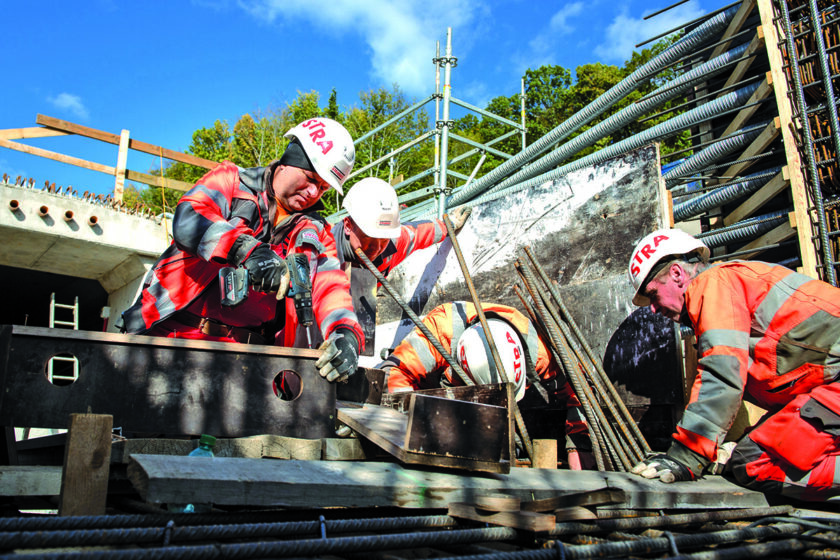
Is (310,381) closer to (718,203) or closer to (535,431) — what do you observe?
(535,431)

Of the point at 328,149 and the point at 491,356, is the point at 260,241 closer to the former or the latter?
the point at 328,149

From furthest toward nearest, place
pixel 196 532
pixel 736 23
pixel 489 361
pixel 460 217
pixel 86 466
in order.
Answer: pixel 460 217 < pixel 736 23 < pixel 489 361 < pixel 86 466 < pixel 196 532

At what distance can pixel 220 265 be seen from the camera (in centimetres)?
405

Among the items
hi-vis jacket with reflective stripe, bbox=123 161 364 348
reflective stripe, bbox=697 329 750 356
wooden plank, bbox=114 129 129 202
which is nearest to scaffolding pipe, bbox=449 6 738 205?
hi-vis jacket with reflective stripe, bbox=123 161 364 348

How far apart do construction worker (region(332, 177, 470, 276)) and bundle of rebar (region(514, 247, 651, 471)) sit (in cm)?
164

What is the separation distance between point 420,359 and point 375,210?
1971 mm

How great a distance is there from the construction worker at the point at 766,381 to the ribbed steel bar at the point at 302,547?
1779 mm

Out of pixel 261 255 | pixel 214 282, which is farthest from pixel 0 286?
pixel 261 255

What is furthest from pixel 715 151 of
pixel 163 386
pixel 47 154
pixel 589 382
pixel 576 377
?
pixel 47 154

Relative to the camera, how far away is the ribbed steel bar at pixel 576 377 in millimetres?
4281

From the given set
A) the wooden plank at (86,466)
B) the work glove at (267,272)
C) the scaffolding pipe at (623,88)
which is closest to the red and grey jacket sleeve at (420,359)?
the work glove at (267,272)

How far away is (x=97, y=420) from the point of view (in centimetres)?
195

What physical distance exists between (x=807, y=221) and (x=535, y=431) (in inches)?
117

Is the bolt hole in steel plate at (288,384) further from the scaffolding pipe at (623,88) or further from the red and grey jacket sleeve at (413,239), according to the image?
the scaffolding pipe at (623,88)
